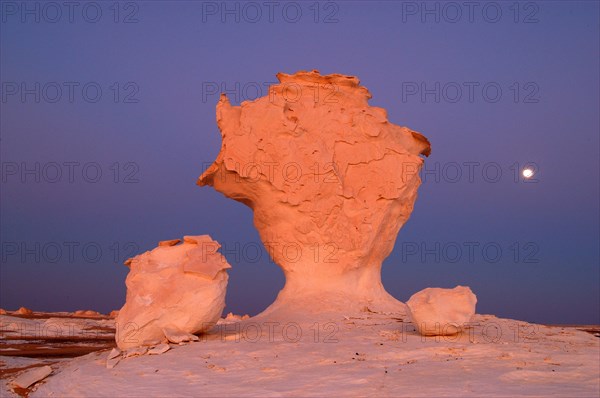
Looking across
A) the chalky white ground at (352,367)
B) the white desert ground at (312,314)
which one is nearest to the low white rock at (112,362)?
the white desert ground at (312,314)

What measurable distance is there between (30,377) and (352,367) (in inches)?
223

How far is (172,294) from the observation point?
10844 mm

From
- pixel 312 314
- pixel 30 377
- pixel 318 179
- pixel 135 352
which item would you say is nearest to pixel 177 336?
pixel 135 352

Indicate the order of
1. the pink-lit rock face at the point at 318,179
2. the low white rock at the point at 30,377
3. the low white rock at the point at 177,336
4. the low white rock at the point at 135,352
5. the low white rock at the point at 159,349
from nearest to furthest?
the low white rock at the point at 159,349 < the low white rock at the point at 135,352 < the low white rock at the point at 30,377 < the low white rock at the point at 177,336 < the pink-lit rock face at the point at 318,179

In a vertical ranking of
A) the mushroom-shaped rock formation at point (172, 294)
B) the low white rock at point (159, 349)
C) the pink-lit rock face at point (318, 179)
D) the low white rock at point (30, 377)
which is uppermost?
the pink-lit rock face at point (318, 179)

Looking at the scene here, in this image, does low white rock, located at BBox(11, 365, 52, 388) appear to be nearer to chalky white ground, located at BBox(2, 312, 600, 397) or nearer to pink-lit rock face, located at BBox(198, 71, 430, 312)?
chalky white ground, located at BBox(2, 312, 600, 397)

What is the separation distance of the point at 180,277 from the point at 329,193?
13.8ft

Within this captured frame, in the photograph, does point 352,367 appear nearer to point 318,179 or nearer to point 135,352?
point 135,352

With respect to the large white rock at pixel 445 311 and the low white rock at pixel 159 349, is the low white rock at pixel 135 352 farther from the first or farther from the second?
the large white rock at pixel 445 311

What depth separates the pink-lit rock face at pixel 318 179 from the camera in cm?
1391

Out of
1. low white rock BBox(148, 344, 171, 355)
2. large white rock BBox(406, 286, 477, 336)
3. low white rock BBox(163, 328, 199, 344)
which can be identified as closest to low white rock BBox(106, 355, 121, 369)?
low white rock BBox(148, 344, 171, 355)

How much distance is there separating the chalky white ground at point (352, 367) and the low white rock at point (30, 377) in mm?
215

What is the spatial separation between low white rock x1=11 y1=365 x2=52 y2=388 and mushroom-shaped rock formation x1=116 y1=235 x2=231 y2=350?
1397 millimetres

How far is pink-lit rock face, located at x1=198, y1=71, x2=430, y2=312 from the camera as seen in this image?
13.9 meters
